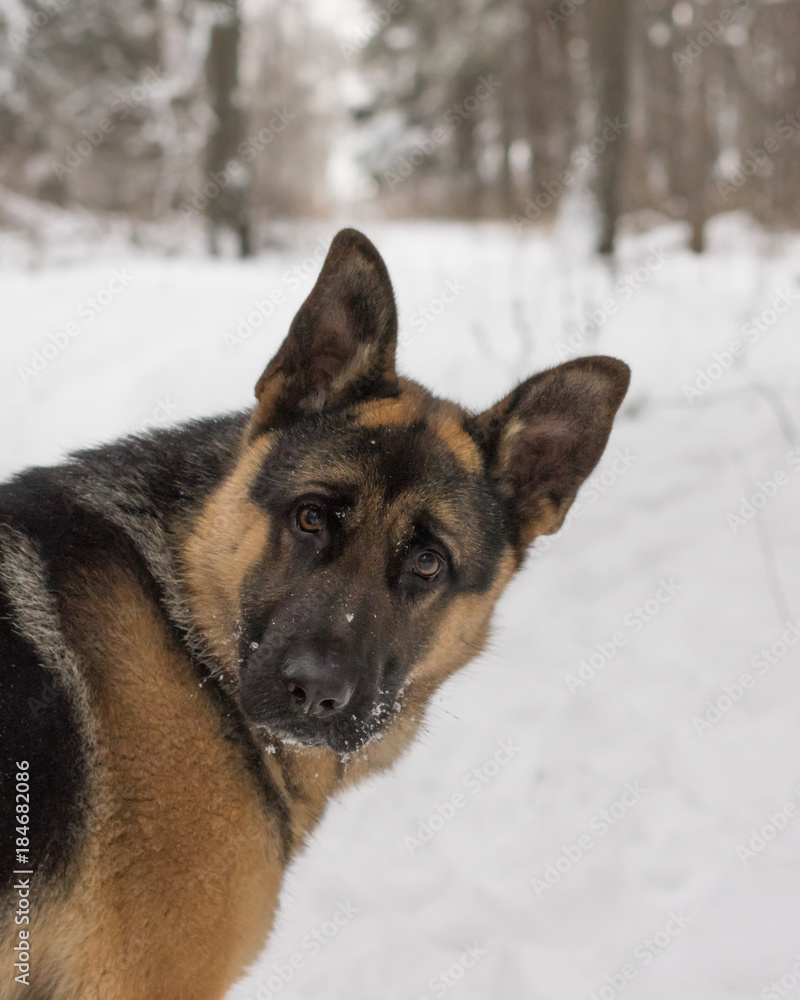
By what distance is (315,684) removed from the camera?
217cm

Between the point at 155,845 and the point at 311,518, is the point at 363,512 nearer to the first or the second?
the point at 311,518

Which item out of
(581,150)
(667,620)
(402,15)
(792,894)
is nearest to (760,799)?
(792,894)

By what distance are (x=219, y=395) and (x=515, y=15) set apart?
15.6 metres

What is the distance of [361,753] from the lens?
8.91ft

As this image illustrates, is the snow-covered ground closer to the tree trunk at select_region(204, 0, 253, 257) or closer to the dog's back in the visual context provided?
the dog's back

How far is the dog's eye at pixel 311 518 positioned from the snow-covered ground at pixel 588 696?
92 cm

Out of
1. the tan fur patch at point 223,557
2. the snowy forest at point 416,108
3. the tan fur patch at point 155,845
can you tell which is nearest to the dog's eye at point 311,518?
the tan fur patch at point 223,557

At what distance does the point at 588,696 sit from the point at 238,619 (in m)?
2.20

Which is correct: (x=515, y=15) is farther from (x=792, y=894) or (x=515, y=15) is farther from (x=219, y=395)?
(x=792, y=894)

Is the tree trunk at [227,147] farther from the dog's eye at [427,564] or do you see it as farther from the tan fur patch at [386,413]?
the dog's eye at [427,564]

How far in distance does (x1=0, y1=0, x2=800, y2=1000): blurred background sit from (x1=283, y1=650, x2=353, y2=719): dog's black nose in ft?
3.04

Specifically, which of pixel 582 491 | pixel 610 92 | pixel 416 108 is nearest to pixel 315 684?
pixel 582 491

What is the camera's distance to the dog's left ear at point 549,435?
2.63 meters

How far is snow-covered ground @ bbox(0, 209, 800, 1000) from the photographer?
2932 mm
